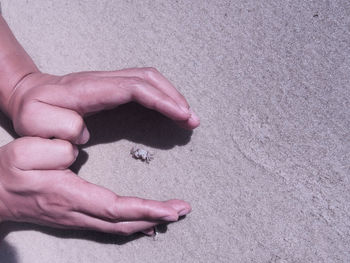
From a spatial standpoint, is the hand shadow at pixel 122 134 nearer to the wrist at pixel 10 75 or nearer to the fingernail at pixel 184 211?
the fingernail at pixel 184 211

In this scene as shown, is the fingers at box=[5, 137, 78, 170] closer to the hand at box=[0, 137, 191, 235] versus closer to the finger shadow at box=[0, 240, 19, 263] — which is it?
the hand at box=[0, 137, 191, 235]

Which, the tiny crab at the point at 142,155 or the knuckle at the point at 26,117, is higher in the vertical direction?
the knuckle at the point at 26,117

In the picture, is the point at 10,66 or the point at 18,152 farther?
the point at 10,66

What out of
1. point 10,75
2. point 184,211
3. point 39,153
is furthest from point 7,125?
point 184,211

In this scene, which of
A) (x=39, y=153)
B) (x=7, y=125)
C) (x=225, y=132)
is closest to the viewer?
(x=39, y=153)

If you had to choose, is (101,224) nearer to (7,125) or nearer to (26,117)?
(26,117)

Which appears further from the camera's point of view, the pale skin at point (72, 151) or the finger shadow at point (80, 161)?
the finger shadow at point (80, 161)


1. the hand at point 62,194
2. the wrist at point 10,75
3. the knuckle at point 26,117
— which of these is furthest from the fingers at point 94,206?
the wrist at point 10,75
